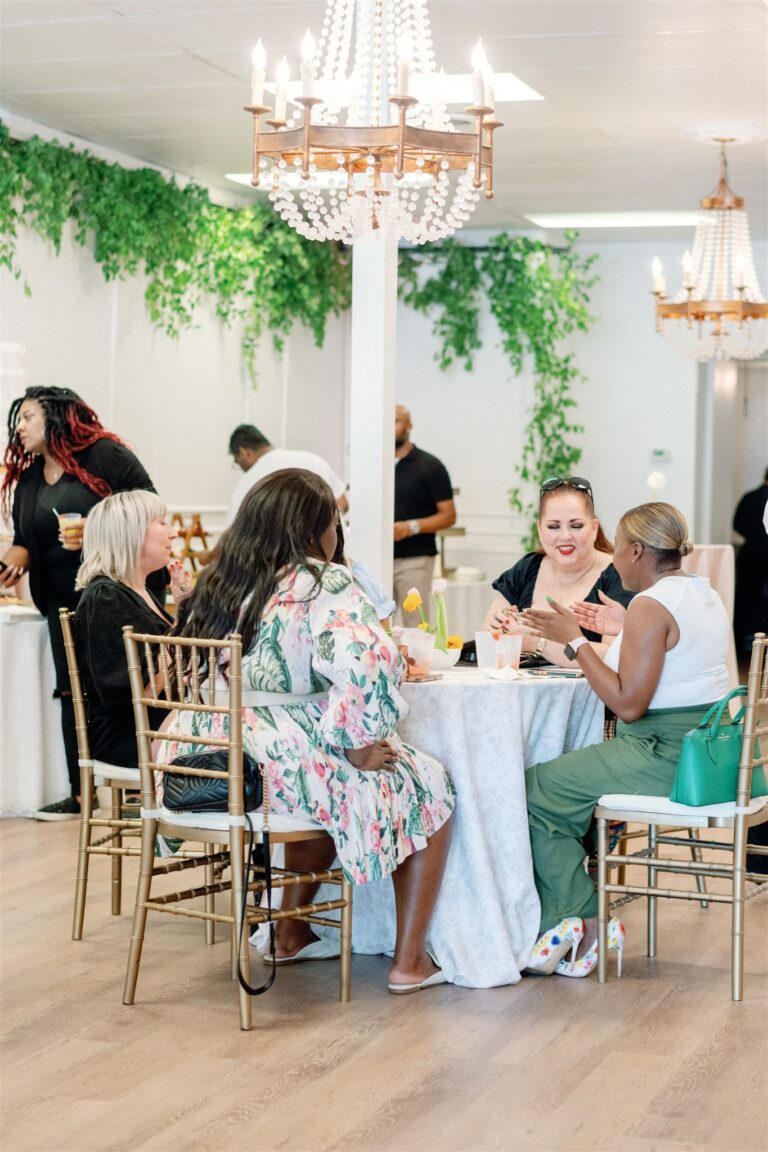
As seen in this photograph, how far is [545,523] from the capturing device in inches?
186

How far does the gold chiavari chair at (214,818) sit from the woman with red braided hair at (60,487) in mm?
2189

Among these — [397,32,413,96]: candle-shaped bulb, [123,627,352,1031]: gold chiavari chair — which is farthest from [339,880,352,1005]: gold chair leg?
[397,32,413,96]: candle-shaped bulb

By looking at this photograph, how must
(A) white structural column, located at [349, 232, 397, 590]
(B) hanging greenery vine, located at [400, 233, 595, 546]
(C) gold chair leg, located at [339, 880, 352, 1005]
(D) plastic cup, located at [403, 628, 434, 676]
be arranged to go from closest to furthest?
(C) gold chair leg, located at [339, 880, 352, 1005]
(D) plastic cup, located at [403, 628, 434, 676]
(A) white structural column, located at [349, 232, 397, 590]
(B) hanging greenery vine, located at [400, 233, 595, 546]

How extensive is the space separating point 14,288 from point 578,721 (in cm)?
434

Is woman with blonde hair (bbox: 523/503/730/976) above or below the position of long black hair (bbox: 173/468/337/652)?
below

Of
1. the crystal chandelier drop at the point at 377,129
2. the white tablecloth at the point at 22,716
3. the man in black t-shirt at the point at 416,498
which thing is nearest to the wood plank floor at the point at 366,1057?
the white tablecloth at the point at 22,716

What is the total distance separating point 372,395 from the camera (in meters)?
5.56

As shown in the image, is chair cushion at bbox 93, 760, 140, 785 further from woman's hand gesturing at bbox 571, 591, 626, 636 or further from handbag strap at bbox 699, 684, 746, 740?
handbag strap at bbox 699, 684, 746, 740

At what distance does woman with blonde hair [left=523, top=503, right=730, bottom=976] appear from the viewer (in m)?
3.84

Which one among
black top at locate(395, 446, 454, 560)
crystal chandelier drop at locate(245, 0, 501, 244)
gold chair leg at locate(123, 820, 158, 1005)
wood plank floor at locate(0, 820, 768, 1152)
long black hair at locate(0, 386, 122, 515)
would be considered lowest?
wood plank floor at locate(0, 820, 768, 1152)

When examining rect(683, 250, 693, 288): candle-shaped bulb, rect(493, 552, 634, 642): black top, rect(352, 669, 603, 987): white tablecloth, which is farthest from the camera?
rect(683, 250, 693, 288): candle-shaped bulb

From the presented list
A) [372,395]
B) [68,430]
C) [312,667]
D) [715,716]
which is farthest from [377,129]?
[68,430]

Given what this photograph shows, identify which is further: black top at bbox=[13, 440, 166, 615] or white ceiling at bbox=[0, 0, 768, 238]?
black top at bbox=[13, 440, 166, 615]

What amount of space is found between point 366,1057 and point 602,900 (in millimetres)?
844
